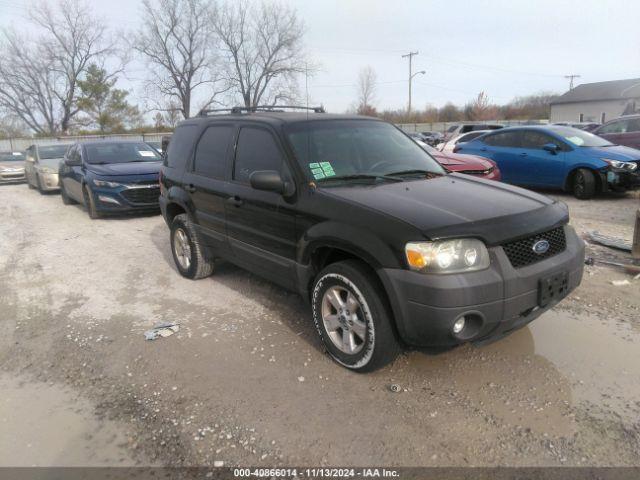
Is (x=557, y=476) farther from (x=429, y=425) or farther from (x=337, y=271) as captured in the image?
(x=337, y=271)

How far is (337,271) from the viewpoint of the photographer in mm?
3107

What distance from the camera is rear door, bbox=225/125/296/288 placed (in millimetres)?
3604

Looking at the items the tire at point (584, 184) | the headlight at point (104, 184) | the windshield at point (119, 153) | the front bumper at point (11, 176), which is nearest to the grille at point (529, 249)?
the tire at point (584, 184)

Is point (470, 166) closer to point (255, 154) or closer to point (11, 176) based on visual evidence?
point (255, 154)

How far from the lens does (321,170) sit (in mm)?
3527

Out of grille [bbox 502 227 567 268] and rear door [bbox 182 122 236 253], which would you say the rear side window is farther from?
grille [bbox 502 227 567 268]

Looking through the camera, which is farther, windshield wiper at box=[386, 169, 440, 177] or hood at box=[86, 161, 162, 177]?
hood at box=[86, 161, 162, 177]

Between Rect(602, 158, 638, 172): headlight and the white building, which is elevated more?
the white building

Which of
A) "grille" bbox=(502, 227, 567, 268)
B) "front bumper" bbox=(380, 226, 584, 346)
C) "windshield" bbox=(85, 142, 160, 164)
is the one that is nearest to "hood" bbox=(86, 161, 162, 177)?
"windshield" bbox=(85, 142, 160, 164)

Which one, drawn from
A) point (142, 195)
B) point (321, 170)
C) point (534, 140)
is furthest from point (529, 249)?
point (534, 140)

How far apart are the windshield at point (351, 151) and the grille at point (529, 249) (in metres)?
1.21

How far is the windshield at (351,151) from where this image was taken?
359 cm

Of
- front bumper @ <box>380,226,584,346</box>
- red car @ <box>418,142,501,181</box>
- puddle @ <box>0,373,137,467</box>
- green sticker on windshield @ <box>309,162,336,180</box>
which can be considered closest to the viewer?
puddle @ <box>0,373,137,467</box>

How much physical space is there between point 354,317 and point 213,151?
93.3 inches
